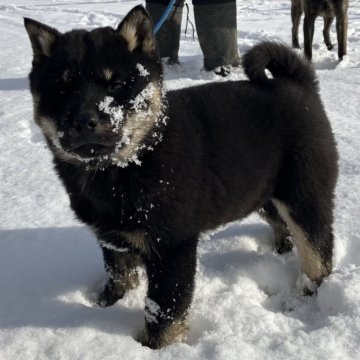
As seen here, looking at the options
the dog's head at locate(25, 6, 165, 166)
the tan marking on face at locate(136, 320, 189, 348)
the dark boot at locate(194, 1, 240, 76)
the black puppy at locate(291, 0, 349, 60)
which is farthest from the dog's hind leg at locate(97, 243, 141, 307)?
the black puppy at locate(291, 0, 349, 60)

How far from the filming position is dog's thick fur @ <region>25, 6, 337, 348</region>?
1.77m

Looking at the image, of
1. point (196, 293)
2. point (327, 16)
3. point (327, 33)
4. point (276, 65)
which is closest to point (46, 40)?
point (276, 65)

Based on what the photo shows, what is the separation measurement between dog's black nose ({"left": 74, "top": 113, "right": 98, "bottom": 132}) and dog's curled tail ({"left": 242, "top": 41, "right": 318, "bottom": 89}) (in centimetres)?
97

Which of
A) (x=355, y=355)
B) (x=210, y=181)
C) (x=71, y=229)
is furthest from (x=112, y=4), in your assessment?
(x=355, y=355)

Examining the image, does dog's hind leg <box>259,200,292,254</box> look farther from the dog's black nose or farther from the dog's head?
the dog's black nose

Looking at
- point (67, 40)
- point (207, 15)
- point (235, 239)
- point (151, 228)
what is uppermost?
point (67, 40)

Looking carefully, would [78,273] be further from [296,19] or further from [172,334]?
[296,19]

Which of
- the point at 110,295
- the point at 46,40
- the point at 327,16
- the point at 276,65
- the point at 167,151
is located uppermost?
the point at 46,40

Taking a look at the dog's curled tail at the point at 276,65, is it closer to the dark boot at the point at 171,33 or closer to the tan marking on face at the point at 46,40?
the tan marking on face at the point at 46,40

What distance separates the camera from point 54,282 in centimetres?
236

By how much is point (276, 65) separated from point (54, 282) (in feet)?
5.25

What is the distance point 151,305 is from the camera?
203 cm

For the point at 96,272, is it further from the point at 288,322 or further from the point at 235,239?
the point at 288,322

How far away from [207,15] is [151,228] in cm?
339
